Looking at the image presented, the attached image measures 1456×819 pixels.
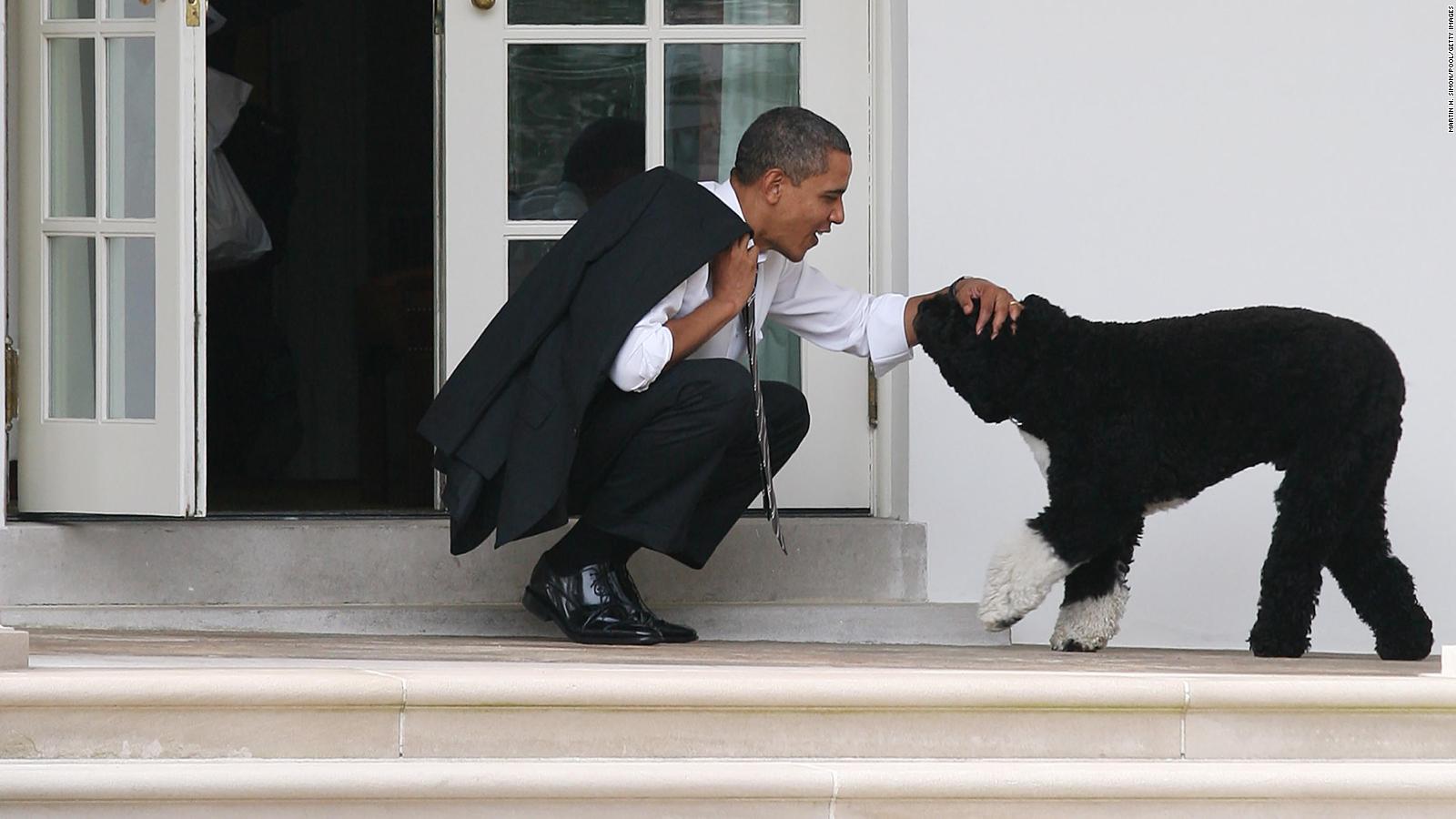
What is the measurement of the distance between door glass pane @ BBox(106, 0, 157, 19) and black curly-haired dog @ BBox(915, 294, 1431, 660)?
1685 mm

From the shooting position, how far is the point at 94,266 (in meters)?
3.39

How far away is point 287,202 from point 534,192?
88.1 inches

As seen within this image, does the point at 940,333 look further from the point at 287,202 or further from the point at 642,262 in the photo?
the point at 287,202

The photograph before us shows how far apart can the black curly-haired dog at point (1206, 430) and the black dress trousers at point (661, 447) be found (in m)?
0.37

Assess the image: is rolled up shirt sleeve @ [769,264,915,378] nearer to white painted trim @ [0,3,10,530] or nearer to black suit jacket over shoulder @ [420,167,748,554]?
black suit jacket over shoulder @ [420,167,748,554]

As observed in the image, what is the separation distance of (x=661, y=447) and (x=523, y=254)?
0.98 metres

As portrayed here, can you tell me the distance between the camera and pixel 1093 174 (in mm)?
3469

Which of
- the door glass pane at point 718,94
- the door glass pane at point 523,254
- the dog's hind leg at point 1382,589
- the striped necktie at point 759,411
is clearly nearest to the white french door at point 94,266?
the door glass pane at point 523,254

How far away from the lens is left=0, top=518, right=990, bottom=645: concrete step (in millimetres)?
3299

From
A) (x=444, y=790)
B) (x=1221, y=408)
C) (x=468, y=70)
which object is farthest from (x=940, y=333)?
(x=468, y=70)

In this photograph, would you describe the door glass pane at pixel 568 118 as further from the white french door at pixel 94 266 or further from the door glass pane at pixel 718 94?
the white french door at pixel 94 266

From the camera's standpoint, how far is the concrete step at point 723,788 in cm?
206

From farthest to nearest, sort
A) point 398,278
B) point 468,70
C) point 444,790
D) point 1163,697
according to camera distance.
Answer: point 398,278 → point 468,70 → point 1163,697 → point 444,790

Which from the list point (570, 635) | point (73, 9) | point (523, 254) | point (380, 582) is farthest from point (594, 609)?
point (73, 9)
